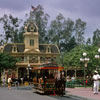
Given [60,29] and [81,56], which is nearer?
[81,56]

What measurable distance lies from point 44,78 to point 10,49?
47.6 meters

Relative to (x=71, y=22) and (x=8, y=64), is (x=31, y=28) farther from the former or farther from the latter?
(x=8, y=64)

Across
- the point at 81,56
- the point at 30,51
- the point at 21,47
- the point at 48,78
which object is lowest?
the point at 48,78

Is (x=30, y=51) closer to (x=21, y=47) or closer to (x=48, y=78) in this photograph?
(x=21, y=47)

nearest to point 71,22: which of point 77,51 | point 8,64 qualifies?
point 77,51

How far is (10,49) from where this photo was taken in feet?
235

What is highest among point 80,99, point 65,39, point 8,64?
point 65,39

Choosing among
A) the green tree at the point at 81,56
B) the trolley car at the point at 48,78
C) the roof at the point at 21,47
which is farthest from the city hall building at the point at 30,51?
the trolley car at the point at 48,78

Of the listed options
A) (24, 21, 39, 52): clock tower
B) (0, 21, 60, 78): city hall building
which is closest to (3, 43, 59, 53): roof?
(0, 21, 60, 78): city hall building

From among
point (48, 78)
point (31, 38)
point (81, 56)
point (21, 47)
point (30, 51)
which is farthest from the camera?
point (21, 47)

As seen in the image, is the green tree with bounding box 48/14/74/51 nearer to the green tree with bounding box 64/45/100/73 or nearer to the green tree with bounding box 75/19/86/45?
the green tree with bounding box 75/19/86/45

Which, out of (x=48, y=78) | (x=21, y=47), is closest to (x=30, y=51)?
(x=21, y=47)

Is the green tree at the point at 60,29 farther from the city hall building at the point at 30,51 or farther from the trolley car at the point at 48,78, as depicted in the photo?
the trolley car at the point at 48,78

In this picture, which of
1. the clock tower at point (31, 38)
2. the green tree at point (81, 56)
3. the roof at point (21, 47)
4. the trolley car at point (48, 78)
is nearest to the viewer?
the trolley car at point (48, 78)
